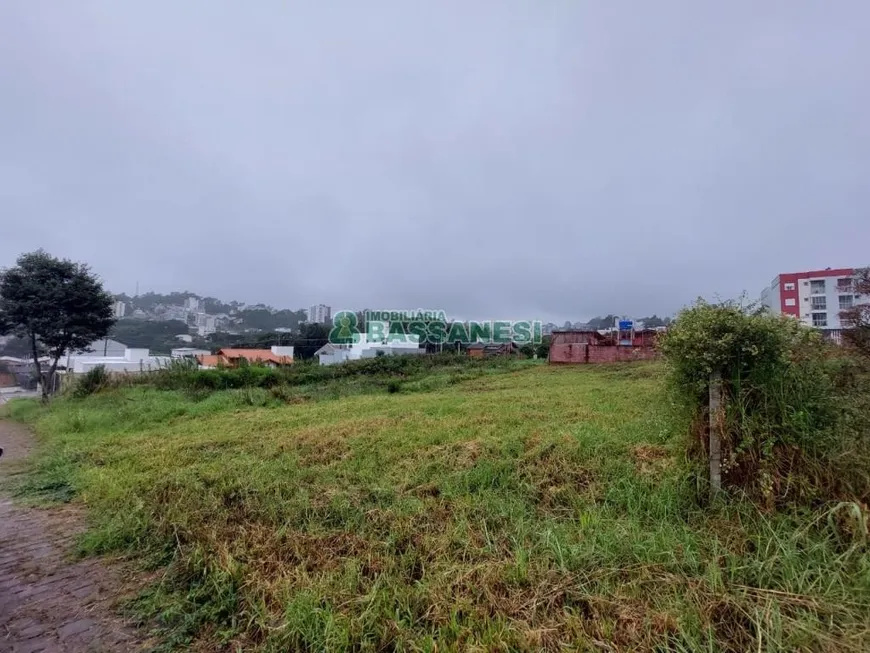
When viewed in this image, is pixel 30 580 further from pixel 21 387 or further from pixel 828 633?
pixel 21 387

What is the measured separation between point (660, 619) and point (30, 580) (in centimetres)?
356

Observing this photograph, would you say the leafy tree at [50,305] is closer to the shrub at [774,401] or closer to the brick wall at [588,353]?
the shrub at [774,401]

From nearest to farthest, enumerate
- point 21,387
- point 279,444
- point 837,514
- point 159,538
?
point 837,514
point 159,538
point 279,444
point 21,387

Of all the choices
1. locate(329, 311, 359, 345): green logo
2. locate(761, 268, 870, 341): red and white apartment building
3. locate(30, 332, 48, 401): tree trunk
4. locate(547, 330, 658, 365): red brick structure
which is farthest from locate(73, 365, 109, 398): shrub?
locate(761, 268, 870, 341): red and white apartment building

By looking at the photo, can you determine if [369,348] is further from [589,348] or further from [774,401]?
[774,401]

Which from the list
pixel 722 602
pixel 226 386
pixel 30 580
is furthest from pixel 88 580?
pixel 226 386

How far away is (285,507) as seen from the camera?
3117 mm

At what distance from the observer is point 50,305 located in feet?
41.7

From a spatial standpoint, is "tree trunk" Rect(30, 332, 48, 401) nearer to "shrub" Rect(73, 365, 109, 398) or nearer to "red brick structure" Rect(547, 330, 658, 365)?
"shrub" Rect(73, 365, 109, 398)

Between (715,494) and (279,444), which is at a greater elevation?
(715,494)

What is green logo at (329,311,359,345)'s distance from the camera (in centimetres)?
4637

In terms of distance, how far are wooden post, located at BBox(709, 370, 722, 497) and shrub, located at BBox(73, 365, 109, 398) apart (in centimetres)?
1611

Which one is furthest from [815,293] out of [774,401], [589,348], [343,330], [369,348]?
[774,401]

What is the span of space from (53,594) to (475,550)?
247cm
